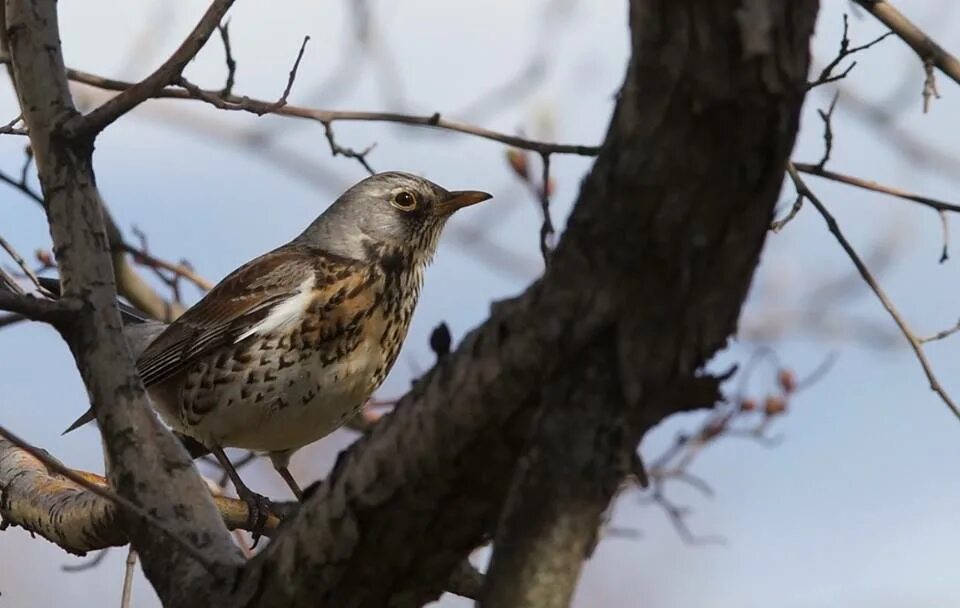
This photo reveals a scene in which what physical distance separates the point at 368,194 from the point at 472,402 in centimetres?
404

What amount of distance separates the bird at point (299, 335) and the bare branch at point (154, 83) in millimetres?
2151

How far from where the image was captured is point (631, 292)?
216 cm

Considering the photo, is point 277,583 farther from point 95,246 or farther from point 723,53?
point 723,53

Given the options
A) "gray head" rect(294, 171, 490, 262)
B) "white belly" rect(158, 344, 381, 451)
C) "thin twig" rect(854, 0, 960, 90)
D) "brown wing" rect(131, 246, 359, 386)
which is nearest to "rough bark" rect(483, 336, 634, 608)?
"thin twig" rect(854, 0, 960, 90)

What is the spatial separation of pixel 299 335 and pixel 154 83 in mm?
2339

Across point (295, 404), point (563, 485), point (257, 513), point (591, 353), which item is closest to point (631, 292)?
point (591, 353)

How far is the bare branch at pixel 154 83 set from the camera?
3.15 m

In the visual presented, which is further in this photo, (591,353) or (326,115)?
(326,115)

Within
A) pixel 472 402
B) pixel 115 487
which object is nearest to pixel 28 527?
pixel 115 487

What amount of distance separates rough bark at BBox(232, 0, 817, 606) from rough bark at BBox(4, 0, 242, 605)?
0.48 m

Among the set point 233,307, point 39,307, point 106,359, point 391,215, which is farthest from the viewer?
point 391,215

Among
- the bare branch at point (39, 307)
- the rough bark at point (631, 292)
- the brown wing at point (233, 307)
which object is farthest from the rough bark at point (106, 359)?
the brown wing at point (233, 307)

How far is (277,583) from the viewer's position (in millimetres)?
2742

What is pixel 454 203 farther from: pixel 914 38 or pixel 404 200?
pixel 914 38
